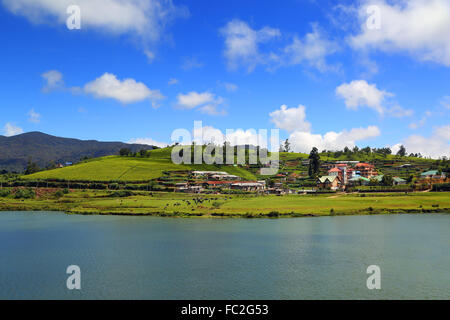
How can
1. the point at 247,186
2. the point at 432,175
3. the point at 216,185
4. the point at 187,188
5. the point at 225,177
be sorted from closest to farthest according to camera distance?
the point at 187,188 → the point at 432,175 → the point at 247,186 → the point at 216,185 → the point at 225,177

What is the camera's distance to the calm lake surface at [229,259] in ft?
127

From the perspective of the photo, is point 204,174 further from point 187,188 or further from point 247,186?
point 187,188

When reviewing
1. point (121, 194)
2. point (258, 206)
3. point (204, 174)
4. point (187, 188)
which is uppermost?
point (204, 174)

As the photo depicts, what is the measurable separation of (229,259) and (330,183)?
119 m

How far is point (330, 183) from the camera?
161000 mm

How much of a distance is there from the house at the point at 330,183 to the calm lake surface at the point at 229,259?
77141mm

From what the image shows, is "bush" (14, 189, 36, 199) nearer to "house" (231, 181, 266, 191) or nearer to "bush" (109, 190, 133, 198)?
"bush" (109, 190, 133, 198)

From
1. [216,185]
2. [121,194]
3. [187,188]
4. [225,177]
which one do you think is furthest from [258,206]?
[225,177]

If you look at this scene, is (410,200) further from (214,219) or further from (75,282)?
(75,282)

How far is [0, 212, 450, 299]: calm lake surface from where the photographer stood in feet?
127

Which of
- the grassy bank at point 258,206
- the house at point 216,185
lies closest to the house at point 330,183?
the grassy bank at point 258,206
